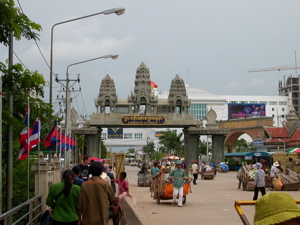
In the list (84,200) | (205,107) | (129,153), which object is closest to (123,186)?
(84,200)

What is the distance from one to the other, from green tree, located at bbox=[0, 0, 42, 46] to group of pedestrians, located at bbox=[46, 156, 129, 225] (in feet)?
11.9

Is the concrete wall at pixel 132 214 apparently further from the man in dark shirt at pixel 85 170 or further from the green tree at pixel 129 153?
the green tree at pixel 129 153

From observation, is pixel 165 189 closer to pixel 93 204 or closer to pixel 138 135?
pixel 93 204

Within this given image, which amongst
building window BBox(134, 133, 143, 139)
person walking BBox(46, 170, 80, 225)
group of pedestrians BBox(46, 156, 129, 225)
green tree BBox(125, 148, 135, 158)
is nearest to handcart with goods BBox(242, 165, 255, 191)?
group of pedestrians BBox(46, 156, 129, 225)

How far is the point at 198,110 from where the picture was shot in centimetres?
15575

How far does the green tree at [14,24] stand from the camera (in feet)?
37.9

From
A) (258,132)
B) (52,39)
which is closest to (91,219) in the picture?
(52,39)

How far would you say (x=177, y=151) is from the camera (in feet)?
334

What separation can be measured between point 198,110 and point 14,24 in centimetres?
14505

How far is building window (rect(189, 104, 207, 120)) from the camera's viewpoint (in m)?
155

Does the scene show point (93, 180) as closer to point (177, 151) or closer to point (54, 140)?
point (54, 140)

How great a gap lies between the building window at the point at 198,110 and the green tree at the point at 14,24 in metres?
142

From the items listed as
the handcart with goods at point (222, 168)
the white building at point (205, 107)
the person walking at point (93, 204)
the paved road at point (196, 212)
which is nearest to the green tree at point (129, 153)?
the white building at point (205, 107)

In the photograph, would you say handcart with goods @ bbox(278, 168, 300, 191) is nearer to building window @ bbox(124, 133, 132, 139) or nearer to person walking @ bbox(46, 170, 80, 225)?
person walking @ bbox(46, 170, 80, 225)
